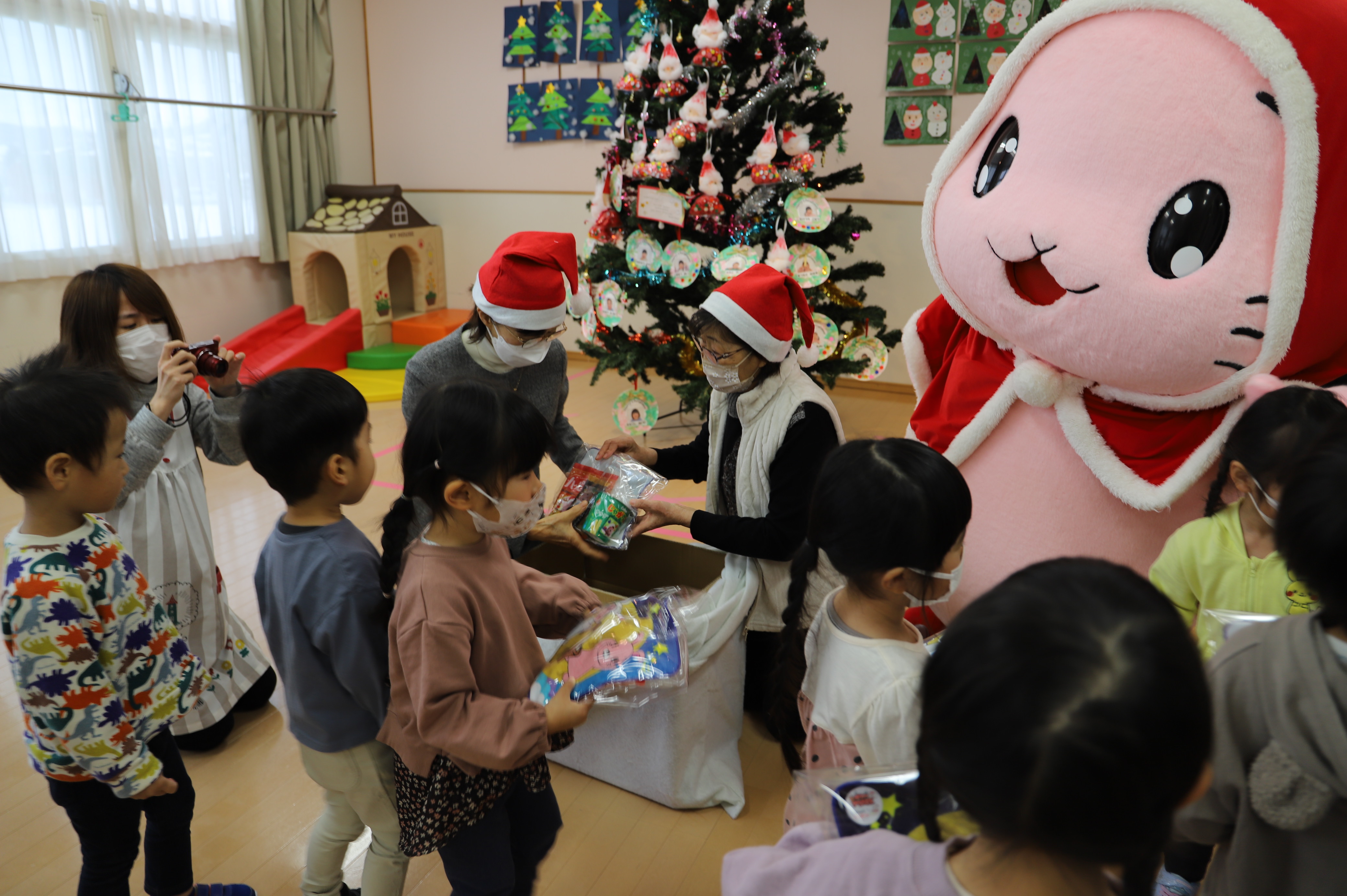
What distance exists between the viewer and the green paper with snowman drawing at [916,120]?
4680 mm

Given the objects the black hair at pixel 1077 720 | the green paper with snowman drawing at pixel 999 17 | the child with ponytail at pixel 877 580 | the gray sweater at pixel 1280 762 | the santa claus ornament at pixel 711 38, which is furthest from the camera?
the green paper with snowman drawing at pixel 999 17

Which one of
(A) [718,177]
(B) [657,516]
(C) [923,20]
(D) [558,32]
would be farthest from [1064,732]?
(D) [558,32]

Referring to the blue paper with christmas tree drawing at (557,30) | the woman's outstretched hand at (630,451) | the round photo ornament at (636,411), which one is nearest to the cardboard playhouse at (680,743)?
the woman's outstretched hand at (630,451)

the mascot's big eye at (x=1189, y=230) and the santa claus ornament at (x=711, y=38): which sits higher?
the santa claus ornament at (x=711, y=38)

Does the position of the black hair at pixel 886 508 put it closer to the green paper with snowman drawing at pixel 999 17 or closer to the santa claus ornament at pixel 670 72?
the santa claus ornament at pixel 670 72

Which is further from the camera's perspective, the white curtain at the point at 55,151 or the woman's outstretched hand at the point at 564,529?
the white curtain at the point at 55,151

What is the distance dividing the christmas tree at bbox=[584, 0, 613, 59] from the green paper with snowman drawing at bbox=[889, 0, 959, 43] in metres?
1.80

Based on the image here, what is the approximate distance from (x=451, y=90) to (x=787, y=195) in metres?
3.68

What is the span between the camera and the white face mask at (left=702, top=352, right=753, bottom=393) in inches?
66.7

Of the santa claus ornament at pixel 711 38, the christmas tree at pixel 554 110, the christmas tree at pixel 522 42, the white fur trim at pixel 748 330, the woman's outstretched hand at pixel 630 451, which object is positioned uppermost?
the christmas tree at pixel 522 42

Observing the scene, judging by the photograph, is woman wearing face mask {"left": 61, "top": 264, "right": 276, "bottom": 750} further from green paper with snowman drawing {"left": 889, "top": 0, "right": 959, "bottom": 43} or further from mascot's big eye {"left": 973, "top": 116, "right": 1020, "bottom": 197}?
green paper with snowman drawing {"left": 889, "top": 0, "right": 959, "bottom": 43}

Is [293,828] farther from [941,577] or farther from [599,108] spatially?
[599,108]

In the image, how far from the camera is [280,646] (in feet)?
4.02

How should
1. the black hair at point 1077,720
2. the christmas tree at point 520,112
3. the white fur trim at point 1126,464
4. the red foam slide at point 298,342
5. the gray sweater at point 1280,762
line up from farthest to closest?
the christmas tree at point 520,112
the red foam slide at point 298,342
the white fur trim at point 1126,464
the gray sweater at point 1280,762
the black hair at point 1077,720
